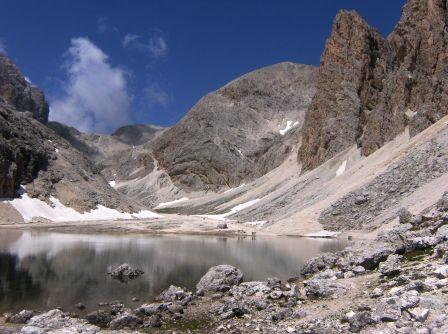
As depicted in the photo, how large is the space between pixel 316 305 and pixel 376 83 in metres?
109

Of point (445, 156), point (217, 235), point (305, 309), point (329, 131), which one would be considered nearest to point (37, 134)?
point (217, 235)

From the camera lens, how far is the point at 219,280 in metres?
26.1

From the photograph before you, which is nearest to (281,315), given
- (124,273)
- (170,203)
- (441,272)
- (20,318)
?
(441,272)

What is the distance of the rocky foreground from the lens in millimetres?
14586

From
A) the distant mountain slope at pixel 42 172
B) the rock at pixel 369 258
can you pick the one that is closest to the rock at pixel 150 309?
the rock at pixel 369 258

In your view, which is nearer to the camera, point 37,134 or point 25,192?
point 25,192

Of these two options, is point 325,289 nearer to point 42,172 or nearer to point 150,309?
point 150,309

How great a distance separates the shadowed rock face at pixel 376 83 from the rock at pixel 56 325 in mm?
75454

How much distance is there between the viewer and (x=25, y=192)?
9475 centimetres

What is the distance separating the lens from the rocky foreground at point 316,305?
574 inches

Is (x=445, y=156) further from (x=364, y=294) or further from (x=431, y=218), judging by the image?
(x=364, y=294)

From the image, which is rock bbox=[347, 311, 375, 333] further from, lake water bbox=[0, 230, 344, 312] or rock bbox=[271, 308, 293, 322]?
lake water bbox=[0, 230, 344, 312]

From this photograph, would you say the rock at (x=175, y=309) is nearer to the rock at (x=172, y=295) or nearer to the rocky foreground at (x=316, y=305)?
the rocky foreground at (x=316, y=305)

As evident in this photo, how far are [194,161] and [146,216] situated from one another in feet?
245
